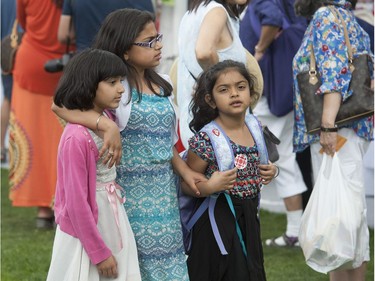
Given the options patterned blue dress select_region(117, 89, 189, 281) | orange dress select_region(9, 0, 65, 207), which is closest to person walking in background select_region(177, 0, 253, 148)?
patterned blue dress select_region(117, 89, 189, 281)

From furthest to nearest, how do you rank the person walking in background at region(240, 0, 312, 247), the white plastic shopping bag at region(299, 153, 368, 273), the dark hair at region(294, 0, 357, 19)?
the person walking in background at region(240, 0, 312, 247) → the dark hair at region(294, 0, 357, 19) → the white plastic shopping bag at region(299, 153, 368, 273)

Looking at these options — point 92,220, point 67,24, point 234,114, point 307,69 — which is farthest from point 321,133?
point 67,24

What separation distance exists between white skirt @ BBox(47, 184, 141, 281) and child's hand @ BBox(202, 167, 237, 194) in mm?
397

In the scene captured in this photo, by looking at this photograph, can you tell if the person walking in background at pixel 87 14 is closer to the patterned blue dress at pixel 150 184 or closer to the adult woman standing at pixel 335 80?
the adult woman standing at pixel 335 80

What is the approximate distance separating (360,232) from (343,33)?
0.96 m

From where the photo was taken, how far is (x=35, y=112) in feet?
25.0

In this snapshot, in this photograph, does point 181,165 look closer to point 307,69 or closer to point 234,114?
point 234,114

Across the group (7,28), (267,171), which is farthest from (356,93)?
(7,28)

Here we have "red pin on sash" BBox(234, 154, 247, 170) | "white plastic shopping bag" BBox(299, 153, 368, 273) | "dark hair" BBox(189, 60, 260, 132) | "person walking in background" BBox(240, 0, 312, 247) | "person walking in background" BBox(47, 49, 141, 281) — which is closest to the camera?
"person walking in background" BBox(47, 49, 141, 281)

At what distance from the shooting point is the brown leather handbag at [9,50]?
26.5 ft

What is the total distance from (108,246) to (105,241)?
2cm

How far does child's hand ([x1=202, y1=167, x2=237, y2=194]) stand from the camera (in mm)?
4195

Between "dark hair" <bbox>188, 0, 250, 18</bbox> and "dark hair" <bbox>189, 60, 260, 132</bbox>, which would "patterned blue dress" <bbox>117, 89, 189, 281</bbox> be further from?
"dark hair" <bbox>188, 0, 250, 18</bbox>

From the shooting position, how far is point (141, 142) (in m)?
4.16
